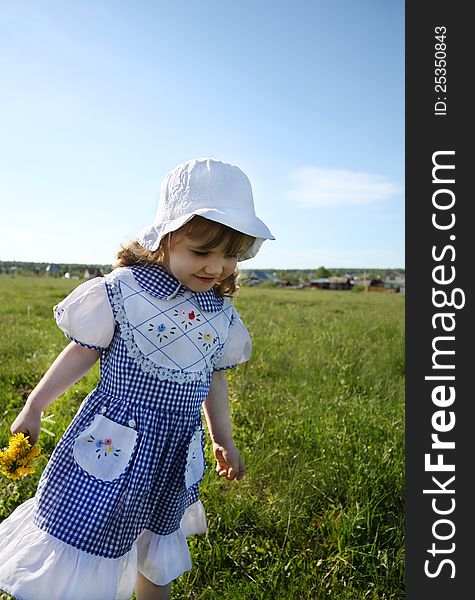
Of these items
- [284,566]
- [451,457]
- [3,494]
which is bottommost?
[284,566]

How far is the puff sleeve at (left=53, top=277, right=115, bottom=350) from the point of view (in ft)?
6.79

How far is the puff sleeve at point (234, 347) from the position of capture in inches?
95.1

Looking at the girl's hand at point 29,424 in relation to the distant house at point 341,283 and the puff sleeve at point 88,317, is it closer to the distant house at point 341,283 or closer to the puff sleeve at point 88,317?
the puff sleeve at point 88,317

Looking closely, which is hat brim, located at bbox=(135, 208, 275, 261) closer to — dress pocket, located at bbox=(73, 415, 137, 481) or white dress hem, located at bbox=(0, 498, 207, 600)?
dress pocket, located at bbox=(73, 415, 137, 481)

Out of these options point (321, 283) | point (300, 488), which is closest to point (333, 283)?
point (321, 283)

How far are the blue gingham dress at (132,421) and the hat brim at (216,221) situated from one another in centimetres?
12

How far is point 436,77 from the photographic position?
9.02 feet

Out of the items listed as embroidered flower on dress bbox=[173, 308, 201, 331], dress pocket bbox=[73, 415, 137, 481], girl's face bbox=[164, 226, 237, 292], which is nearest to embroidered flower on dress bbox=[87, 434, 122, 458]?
dress pocket bbox=[73, 415, 137, 481]

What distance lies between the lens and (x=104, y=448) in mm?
2049

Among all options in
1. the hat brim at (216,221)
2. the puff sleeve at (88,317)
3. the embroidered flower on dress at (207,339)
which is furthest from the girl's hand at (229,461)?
the hat brim at (216,221)

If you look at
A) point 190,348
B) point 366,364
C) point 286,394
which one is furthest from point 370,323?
point 190,348

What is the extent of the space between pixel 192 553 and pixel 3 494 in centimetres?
107

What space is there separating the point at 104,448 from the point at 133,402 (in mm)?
184

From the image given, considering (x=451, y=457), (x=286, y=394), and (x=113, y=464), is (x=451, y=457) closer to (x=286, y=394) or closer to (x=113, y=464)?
(x=113, y=464)
